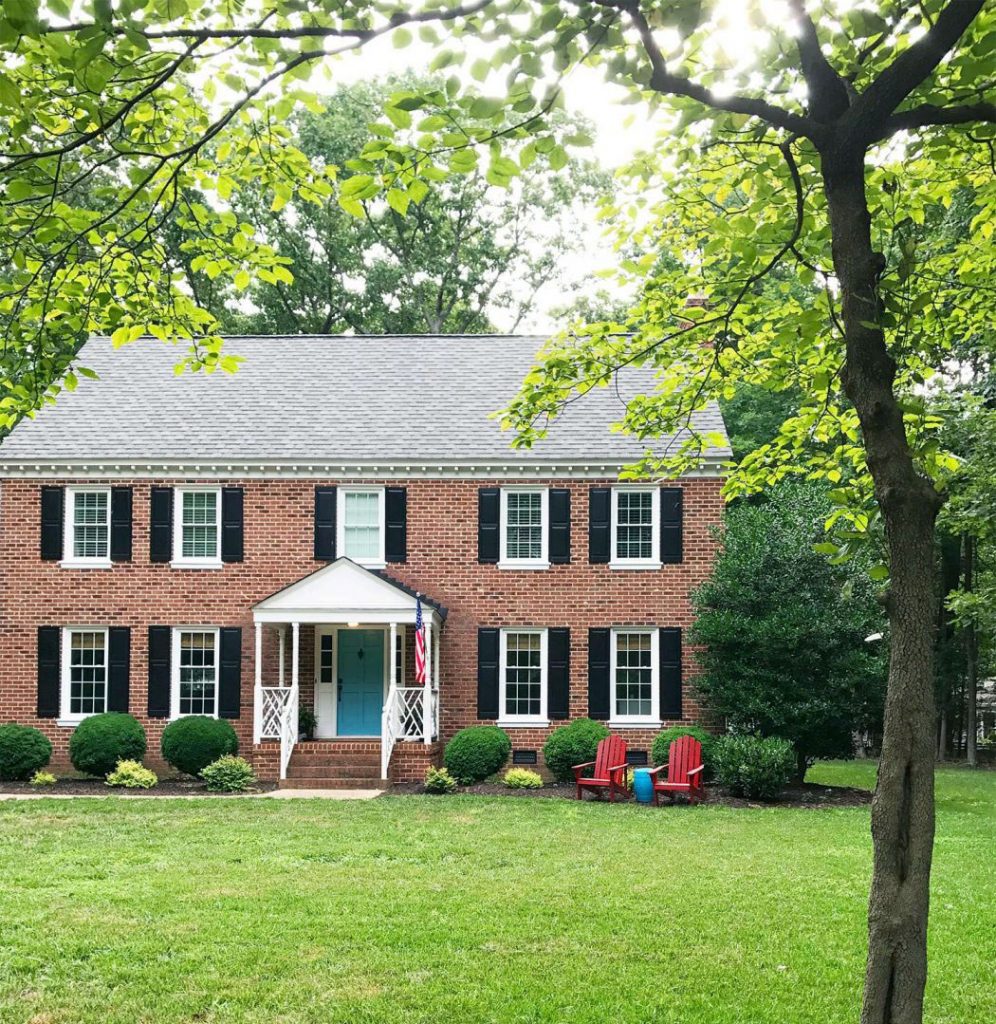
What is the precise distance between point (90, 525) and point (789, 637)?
493 inches

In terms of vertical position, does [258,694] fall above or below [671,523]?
below

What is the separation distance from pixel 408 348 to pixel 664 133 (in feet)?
61.0

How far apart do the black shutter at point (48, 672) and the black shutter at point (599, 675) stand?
9.52m

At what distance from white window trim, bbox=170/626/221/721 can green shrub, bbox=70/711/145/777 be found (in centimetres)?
107

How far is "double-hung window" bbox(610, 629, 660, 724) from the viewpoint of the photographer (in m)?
21.6

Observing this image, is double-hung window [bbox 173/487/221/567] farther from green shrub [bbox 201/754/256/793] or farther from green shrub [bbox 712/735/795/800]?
green shrub [bbox 712/735/795/800]

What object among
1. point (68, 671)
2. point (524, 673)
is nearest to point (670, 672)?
point (524, 673)

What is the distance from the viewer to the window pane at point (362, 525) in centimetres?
2212

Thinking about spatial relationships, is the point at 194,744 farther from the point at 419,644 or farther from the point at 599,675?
the point at 599,675

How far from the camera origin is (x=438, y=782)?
18.8 metres

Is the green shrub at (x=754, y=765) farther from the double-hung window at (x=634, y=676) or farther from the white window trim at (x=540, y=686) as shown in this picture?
the white window trim at (x=540, y=686)

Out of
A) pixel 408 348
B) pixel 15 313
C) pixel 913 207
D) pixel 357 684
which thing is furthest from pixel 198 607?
pixel 913 207

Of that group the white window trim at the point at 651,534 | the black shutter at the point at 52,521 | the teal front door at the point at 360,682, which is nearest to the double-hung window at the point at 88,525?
the black shutter at the point at 52,521

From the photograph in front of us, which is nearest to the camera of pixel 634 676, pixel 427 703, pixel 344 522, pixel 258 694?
pixel 427 703
